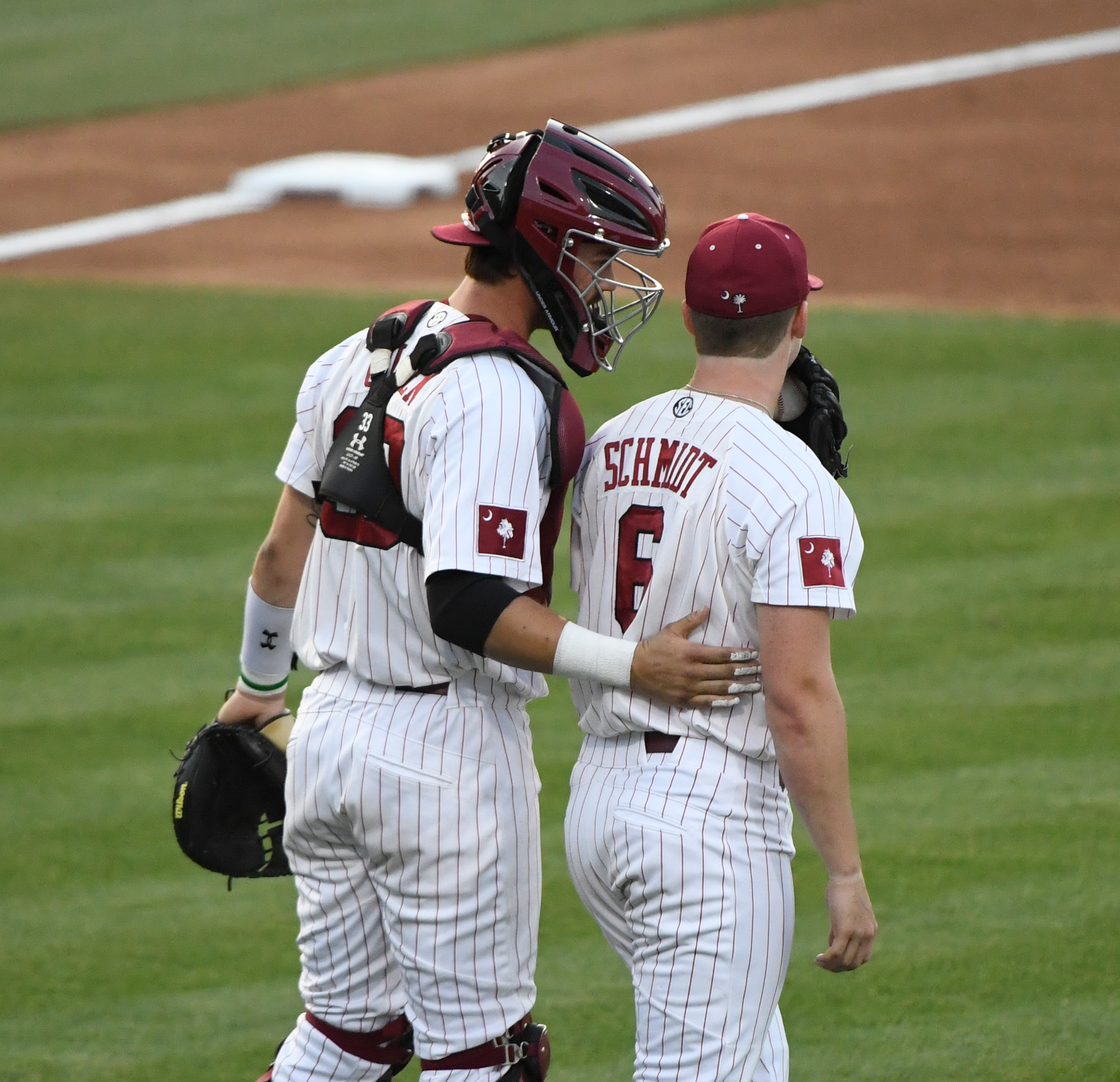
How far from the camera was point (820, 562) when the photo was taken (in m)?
2.90

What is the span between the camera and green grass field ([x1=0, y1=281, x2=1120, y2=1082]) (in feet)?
14.3

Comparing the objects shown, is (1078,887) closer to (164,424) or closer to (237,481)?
(237,481)

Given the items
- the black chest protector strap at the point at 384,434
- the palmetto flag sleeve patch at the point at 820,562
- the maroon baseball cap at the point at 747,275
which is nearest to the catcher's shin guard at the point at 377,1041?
the black chest protector strap at the point at 384,434

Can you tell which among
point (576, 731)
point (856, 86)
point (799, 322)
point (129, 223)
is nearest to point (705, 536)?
point (799, 322)

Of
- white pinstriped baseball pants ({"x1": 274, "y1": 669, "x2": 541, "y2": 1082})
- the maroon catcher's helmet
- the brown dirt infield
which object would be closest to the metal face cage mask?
the maroon catcher's helmet

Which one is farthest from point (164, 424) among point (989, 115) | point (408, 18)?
point (408, 18)

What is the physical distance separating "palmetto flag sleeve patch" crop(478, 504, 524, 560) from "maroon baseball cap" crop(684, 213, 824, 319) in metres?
0.49

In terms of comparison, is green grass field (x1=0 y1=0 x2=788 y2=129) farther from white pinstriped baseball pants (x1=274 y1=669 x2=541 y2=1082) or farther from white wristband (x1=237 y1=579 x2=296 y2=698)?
white pinstriped baseball pants (x1=274 y1=669 x2=541 y2=1082)

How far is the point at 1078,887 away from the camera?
498 cm

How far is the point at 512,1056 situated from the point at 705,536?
99cm

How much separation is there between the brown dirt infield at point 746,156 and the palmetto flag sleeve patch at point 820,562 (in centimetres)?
852

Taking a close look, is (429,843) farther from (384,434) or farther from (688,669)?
(384,434)

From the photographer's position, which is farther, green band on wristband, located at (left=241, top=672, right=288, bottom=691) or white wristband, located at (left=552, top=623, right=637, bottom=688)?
green band on wristband, located at (left=241, top=672, right=288, bottom=691)

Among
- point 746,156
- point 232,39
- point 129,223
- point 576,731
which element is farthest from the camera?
point 232,39
